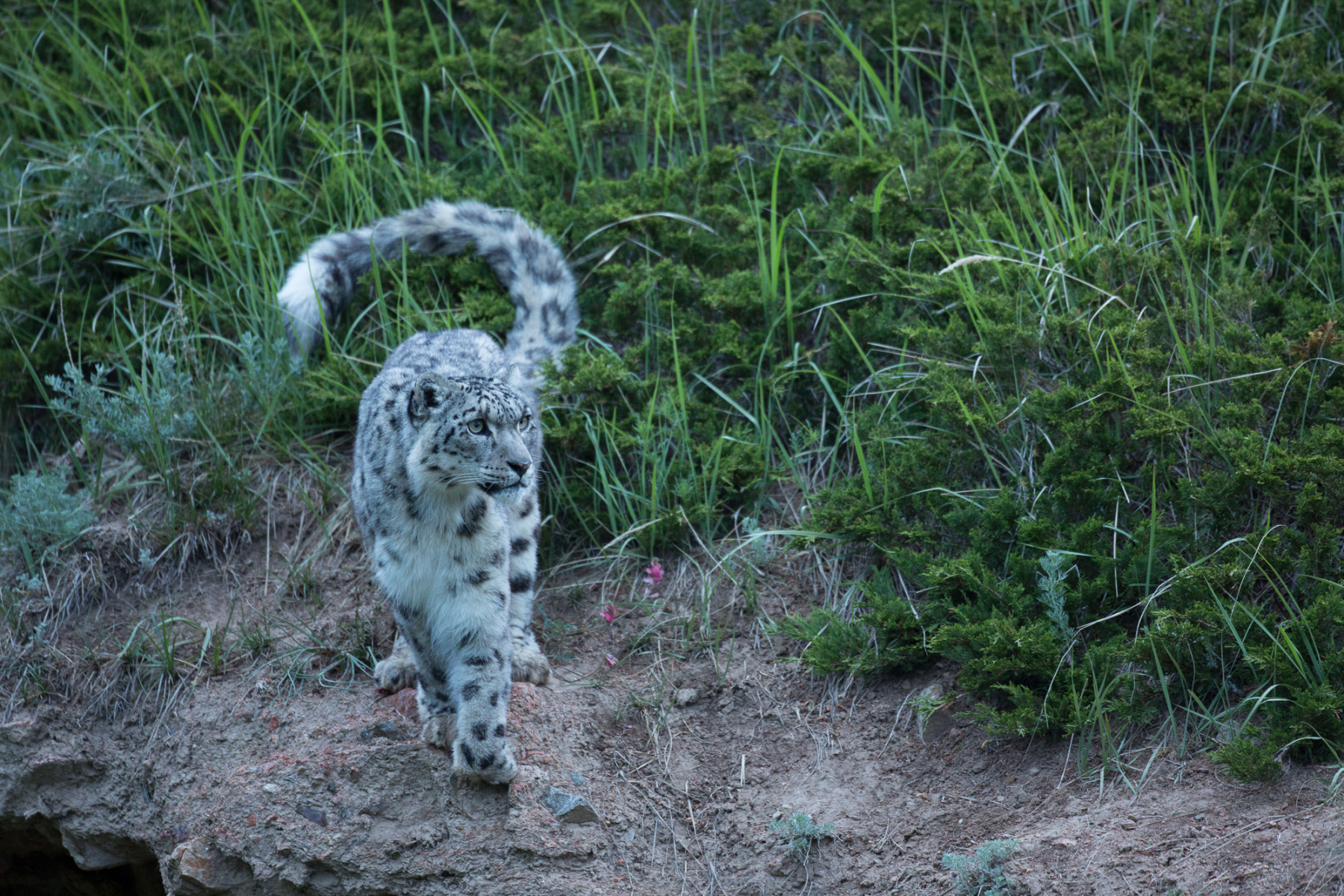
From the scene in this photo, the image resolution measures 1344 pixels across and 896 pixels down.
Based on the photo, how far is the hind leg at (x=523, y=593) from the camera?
488 centimetres

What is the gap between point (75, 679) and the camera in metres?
5.31

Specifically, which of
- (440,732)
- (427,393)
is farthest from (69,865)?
(427,393)

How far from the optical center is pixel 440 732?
175 inches

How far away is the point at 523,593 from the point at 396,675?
0.64m

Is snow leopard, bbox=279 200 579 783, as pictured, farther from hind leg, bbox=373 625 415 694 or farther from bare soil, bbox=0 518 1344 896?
bare soil, bbox=0 518 1344 896

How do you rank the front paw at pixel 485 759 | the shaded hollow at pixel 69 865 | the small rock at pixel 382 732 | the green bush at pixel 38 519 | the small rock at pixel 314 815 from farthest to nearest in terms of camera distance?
the green bush at pixel 38 519, the shaded hollow at pixel 69 865, the small rock at pixel 382 732, the small rock at pixel 314 815, the front paw at pixel 485 759

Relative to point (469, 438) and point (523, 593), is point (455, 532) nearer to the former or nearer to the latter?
point (469, 438)

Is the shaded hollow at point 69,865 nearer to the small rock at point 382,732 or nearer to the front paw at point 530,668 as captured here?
the small rock at point 382,732

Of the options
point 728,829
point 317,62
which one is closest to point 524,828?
point 728,829

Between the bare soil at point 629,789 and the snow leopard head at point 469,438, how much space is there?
1064 millimetres

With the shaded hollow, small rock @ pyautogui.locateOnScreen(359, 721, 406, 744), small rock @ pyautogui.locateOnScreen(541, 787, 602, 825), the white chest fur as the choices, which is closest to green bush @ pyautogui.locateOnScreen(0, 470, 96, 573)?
the shaded hollow

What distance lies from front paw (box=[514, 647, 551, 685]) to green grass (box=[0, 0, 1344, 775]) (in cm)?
77

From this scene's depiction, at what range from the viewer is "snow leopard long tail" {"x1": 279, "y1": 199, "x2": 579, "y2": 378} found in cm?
604

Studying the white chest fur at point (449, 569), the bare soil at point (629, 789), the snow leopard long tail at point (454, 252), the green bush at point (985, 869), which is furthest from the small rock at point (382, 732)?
the green bush at point (985, 869)
